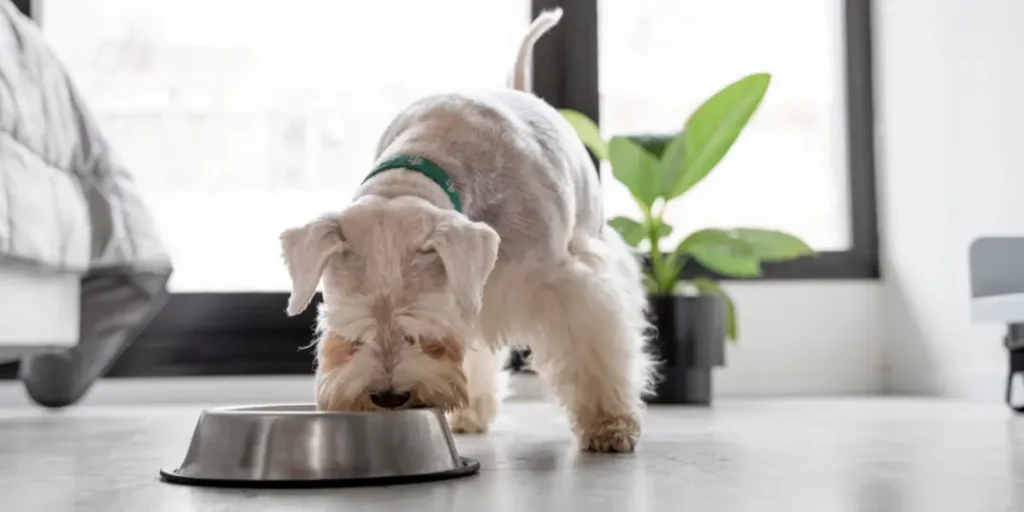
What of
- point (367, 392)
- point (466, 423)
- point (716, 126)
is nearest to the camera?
point (367, 392)

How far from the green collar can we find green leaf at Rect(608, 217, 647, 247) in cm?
171

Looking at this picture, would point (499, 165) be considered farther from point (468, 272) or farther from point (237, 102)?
A: point (237, 102)

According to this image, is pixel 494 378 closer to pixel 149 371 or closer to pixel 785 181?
Answer: pixel 149 371

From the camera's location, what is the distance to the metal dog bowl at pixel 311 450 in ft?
4.92

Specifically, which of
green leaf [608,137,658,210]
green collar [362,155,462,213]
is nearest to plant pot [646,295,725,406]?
green leaf [608,137,658,210]

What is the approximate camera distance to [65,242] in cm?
316

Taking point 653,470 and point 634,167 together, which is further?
point 634,167

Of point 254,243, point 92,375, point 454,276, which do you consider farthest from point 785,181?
point 454,276

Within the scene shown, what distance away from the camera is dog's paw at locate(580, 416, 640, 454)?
6.76 feet

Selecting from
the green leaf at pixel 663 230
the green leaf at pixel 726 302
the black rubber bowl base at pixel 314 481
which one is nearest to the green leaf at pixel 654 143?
the green leaf at pixel 663 230

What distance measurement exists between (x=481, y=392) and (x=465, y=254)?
87cm

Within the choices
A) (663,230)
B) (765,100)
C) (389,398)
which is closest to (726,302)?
(663,230)

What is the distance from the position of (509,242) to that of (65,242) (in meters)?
1.62

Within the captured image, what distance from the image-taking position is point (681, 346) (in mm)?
3609
